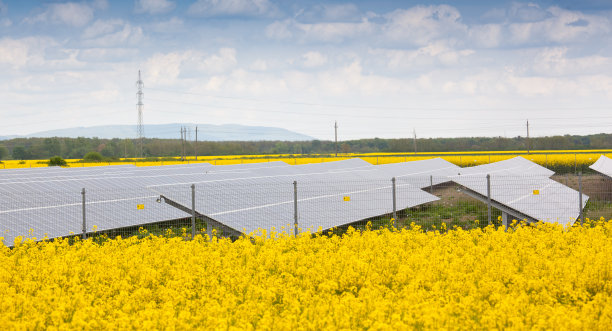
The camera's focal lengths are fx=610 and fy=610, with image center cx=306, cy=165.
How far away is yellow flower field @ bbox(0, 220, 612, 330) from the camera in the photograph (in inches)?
265

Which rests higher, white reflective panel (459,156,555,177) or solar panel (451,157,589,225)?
white reflective panel (459,156,555,177)

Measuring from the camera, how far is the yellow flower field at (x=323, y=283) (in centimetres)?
673

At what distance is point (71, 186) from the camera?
19.0 meters

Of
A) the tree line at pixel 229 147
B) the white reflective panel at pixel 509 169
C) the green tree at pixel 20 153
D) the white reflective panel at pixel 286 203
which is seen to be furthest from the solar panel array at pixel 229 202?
the green tree at pixel 20 153

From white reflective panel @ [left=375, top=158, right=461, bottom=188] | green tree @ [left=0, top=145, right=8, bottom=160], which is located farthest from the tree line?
white reflective panel @ [left=375, top=158, right=461, bottom=188]

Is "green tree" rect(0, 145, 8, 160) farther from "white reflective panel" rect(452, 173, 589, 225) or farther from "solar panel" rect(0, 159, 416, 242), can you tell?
"white reflective panel" rect(452, 173, 589, 225)

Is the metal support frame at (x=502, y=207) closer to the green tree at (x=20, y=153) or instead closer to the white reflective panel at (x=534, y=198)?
the white reflective panel at (x=534, y=198)

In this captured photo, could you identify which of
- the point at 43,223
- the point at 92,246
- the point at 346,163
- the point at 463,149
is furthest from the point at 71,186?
the point at 463,149

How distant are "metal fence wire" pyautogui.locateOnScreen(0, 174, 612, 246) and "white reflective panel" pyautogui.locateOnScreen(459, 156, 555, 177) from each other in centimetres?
448

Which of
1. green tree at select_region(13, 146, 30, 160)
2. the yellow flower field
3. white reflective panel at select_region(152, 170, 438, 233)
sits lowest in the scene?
the yellow flower field

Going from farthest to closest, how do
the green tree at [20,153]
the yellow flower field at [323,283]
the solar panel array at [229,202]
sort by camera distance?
1. the green tree at [20,153]
2. the solar panel array at [229,202]
3. the yellow flower field at [323,283]

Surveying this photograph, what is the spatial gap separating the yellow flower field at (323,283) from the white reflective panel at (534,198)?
3572 mm

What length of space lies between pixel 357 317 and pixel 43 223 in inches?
403

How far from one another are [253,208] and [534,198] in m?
8.67
